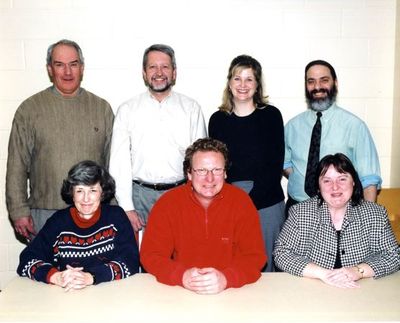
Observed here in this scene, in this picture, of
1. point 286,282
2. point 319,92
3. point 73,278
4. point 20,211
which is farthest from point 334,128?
point 20,211

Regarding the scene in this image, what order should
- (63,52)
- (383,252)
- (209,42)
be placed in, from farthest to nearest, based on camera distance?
(209,42), (63,52), (383,252)

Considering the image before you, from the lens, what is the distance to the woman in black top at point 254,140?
Answer: 2.95m

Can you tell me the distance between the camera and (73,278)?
6.69ft

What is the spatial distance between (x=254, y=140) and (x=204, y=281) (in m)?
1.19

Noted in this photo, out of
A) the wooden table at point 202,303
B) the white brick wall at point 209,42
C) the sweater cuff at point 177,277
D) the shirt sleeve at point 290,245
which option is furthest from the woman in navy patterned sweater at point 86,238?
the white brick wall at point 209,42

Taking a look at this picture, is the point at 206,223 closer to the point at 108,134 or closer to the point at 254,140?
the point at 254,140

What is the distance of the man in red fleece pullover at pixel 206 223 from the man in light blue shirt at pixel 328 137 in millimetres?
851

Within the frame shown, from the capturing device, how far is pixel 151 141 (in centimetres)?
307

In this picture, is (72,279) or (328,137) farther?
(328,137)

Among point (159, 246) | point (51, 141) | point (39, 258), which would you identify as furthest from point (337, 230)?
point (51, 141)

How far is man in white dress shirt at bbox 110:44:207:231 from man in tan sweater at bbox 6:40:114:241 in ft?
0.73

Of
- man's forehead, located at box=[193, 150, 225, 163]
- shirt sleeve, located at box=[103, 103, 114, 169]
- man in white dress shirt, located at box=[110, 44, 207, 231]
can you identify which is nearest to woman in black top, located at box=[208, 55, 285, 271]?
man in white dress shirt, located at box=[110, 44, 207, 231]

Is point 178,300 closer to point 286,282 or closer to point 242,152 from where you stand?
point 286,282

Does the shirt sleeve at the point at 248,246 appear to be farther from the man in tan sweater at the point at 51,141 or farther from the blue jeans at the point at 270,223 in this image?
the man in tan sweater at the point at 51,141
